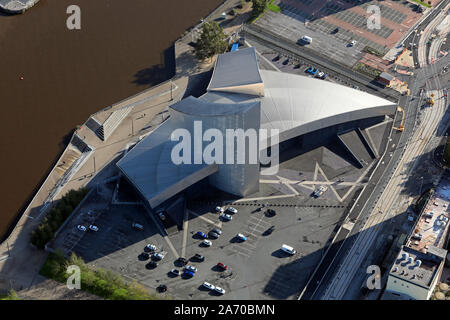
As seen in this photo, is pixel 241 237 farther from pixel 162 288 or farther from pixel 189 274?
pixel 162 288

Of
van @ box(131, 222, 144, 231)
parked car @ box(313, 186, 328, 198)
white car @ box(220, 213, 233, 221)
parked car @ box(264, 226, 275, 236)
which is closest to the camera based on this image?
van @ box(131, 222, 144, 231)

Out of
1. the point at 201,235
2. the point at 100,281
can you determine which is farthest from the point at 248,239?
the point at 100,281

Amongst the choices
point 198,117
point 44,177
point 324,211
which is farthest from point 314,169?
point 44,177

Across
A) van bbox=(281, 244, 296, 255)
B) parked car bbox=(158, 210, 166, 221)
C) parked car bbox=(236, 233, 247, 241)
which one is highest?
parked car bbox=(158, 210, 166, 221)

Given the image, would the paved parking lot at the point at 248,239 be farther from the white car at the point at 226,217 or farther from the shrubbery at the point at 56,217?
the shrubbery at the point at 56,217

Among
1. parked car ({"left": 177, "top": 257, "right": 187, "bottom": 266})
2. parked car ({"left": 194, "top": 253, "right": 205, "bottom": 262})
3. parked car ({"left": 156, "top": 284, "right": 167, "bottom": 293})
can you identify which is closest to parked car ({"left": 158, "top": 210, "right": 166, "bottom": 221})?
parked car ({"left": 177, "top": 257, "right": 187, "bottom": 266})

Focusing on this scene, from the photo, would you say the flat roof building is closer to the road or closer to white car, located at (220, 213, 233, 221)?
the road
